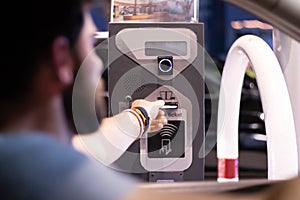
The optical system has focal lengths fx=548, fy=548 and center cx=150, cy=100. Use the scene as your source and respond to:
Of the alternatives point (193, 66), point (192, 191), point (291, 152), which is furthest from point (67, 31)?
point (193, 66)

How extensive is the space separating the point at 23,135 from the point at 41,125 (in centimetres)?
1

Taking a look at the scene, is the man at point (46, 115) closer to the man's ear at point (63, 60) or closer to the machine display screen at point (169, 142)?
the man's ear at point (63, 60)

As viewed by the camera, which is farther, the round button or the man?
the round button

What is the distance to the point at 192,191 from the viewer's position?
352 millimetres

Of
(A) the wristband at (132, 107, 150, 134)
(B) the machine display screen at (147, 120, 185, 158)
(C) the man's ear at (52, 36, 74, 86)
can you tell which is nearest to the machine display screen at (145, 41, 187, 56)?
(B) the machine display screen at (147, 120, 185, 158)

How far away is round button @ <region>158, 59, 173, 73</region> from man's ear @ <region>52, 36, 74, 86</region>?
769 millimetres

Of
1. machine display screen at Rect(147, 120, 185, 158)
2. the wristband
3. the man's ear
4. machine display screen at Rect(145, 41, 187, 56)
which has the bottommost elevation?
machine display screen at Rect(147, 120, 185, 158)

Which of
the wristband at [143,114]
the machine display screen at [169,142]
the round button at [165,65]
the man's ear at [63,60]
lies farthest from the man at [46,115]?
the round button at [165,65]

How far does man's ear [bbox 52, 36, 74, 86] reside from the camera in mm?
338

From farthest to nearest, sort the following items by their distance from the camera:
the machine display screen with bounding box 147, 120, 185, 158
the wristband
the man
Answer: the machine display screen with bounding box 147, 120, 185, 158 → the wristband → the man

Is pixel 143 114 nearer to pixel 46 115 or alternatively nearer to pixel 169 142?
pixel 46 115

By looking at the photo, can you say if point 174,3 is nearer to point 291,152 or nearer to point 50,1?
point 291,152

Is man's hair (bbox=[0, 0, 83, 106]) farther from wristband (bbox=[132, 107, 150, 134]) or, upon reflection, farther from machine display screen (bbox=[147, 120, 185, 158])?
machine display screen (bbox=[147, 120, 185, 158])

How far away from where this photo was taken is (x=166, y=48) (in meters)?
1.17
